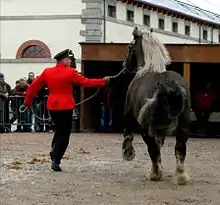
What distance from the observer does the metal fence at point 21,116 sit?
20266mm

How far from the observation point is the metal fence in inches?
798

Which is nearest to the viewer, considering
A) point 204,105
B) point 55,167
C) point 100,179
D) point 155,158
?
point 155,158

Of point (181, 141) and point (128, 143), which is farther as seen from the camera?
point (128, 143)

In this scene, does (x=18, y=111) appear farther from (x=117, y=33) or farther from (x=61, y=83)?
(x=117, y=33)

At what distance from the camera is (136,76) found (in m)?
9.42

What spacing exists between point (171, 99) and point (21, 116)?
1298 centimetres

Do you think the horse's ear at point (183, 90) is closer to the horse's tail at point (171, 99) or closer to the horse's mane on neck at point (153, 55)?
the horse's tail at point (171, 99)

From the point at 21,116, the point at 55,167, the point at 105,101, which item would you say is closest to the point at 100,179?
the point at 55,167

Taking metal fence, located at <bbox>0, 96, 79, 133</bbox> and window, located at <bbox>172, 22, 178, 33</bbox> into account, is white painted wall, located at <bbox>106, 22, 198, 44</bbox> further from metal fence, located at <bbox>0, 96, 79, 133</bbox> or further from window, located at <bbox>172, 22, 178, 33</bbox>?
metal fence, located at <bbox>0, 96, 79, 133</bbox>

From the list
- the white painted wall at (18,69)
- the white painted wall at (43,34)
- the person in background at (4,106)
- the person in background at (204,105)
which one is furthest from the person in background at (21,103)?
the white painted wall at (18,69)

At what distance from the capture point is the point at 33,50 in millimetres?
38219

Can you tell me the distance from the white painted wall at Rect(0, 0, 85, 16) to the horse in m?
27.9

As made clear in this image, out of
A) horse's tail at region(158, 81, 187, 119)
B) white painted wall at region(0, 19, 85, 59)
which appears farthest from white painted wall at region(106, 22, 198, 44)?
horse's tail at region(158, 81, 187, 119)

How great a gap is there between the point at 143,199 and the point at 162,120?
4.00 feet
